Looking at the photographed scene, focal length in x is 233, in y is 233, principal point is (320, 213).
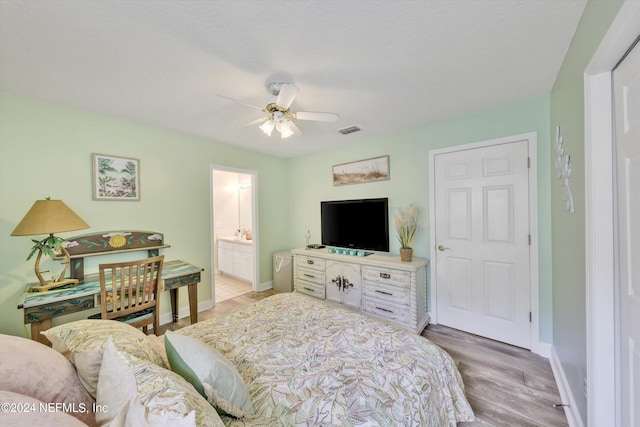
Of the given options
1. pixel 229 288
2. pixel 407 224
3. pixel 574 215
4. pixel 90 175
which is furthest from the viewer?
pixel 229 288

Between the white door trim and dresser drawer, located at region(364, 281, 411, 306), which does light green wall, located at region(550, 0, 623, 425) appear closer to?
the white door trim

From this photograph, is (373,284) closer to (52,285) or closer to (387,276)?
(387,276)

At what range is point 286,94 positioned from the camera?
1.74 metres

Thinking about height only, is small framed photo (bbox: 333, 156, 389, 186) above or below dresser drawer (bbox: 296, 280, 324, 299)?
above

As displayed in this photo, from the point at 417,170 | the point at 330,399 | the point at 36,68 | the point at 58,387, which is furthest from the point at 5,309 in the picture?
Result: the point at 417,170

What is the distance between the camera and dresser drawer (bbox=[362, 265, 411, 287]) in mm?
2593

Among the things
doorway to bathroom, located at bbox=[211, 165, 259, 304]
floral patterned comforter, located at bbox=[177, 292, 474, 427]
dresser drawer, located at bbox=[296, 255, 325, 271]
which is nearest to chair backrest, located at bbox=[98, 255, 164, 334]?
floral patterned comforter, located at bbox=[177, 292, 474, 427]

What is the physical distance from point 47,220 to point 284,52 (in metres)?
2.37

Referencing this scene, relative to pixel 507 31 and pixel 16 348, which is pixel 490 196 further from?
pixel 16 348

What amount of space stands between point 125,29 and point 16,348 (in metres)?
1.64

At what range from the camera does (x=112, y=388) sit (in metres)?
0.75

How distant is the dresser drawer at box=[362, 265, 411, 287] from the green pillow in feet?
6.70

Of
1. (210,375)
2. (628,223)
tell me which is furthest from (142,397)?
(628,223)

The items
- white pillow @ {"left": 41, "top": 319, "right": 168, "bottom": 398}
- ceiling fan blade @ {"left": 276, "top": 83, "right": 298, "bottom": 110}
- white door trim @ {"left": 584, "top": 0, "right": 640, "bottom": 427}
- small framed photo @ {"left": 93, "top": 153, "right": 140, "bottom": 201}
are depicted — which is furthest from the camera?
small framed photo @ {"left": 93, "top": 153, "right": 140, "bottom": 201}
